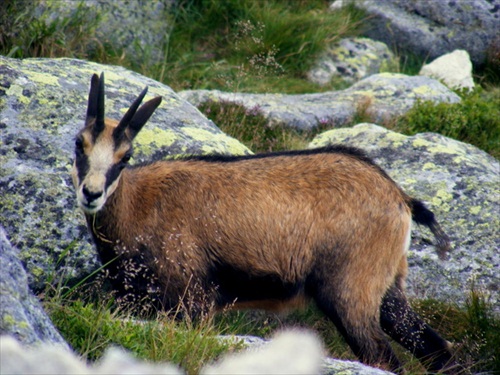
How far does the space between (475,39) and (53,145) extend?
31.3 feet

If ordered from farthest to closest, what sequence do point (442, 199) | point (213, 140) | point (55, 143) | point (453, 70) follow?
point (453, 70)
point (442, 199)
point (213, 140)
point (55, 143)

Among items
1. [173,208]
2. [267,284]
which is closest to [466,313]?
[267,284]

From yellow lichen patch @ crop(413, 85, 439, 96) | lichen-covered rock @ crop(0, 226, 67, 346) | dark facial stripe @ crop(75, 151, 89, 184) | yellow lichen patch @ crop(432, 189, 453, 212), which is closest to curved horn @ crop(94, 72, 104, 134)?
dark facial stripe @ crop(75, 151, 89, 184)

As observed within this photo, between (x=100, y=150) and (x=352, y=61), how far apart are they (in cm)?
825

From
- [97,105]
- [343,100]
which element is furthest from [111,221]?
[343,100]

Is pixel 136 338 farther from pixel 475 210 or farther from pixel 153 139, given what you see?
pixel 475 210

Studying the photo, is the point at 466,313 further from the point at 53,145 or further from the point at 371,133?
the point at 53,145

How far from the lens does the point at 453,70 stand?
42.2ft

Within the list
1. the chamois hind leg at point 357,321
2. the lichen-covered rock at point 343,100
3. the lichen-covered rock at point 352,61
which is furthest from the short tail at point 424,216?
the lichen-covered rock at point 352,61

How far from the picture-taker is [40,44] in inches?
380

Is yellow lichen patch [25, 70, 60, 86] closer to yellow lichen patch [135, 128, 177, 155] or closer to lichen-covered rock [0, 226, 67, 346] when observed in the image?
yellow lichen patch [135, 128, 177, 155]

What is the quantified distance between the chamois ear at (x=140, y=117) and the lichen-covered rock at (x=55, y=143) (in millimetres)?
879

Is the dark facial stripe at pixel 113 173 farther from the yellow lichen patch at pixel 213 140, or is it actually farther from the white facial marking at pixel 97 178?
the yellow lichen patch at pixel 213 140

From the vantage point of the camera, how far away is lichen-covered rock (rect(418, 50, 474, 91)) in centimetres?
1269
